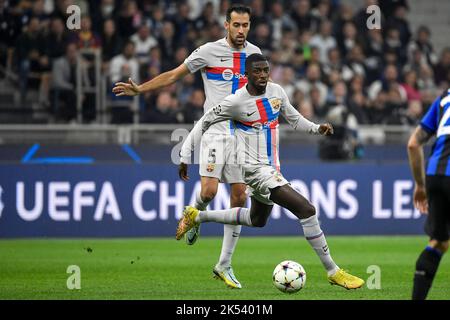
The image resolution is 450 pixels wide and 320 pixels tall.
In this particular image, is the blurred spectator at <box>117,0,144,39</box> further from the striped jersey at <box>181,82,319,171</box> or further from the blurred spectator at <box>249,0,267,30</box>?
the striped jersey at <box>181,82,319,171</box>

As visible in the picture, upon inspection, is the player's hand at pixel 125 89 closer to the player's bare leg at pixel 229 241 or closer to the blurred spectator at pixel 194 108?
the player's bare leg at pixel 229 241

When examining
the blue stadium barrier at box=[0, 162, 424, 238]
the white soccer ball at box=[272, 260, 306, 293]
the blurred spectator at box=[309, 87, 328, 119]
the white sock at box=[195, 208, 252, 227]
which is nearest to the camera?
the white soccer ball at box=[272, 260, 306, 293]

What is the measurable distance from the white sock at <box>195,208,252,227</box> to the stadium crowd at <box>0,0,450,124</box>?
7.26 m

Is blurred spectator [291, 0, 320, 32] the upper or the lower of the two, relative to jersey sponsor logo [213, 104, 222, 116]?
upper

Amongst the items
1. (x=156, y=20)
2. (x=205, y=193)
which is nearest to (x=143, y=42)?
(x=156, y=20)

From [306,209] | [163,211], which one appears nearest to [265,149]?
[306,209]

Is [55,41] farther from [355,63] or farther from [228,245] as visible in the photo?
[228,245]

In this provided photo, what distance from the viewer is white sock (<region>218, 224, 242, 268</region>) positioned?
34.0ft

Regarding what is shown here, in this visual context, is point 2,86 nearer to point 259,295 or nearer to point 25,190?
point 25,190

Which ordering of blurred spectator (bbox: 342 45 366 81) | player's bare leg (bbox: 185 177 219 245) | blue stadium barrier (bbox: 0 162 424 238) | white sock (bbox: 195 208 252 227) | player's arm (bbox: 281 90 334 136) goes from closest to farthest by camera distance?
1. player's arm (bbox: 281 90 334 136)
2. white sock (bbox: 195 208 252 227)
3. player's bare leg (bbox: 185 177 219 245)
4. blue stadium barrier (bbox: 0 162 424 238)
5. blurred spectator (bbox: 342 45 366 81)

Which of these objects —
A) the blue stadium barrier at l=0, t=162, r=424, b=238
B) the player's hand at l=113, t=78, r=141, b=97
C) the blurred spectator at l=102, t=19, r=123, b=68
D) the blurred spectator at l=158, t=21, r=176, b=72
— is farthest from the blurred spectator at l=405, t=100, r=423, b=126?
the player's hand at l=113, t=78, r=141, b=97

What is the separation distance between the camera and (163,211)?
54.2 ft

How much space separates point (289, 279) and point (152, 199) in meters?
7.45
